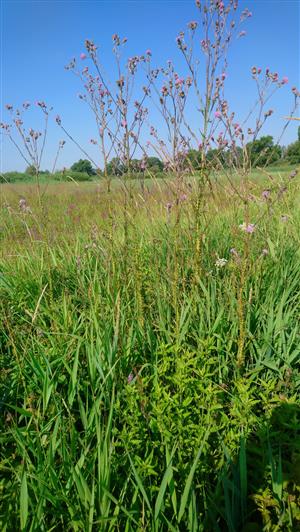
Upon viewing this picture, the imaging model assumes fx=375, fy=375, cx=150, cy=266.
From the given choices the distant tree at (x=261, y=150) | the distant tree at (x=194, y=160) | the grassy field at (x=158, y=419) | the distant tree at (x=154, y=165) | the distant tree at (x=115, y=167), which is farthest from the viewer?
the distant tree at (x=154, y=165)

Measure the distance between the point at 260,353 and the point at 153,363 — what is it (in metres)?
0.55

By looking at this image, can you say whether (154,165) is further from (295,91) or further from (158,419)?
(158,419)

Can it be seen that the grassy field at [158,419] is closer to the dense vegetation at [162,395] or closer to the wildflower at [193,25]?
the dense vegetation at [162,395]

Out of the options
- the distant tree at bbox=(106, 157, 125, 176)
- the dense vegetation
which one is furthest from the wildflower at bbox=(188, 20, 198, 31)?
the distant tree at bbox=(106, 157, 125, 176)

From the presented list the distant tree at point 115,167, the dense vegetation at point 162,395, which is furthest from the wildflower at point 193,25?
the distant tree at point 115,167

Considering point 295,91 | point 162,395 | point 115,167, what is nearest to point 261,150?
point 295,91

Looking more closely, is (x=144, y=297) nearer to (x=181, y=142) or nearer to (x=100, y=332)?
(x=100, y=332)

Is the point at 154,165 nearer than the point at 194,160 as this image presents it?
No

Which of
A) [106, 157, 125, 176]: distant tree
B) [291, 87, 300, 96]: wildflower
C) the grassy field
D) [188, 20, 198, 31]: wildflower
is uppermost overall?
[188, 20, 198, 31]: wildflower

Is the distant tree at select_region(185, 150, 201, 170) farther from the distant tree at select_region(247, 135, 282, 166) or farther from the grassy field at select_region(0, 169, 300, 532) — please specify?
the distant tree at select_region(247, 135, 282, 166)

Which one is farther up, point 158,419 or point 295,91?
point 295,91

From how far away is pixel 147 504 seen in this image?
1241mm

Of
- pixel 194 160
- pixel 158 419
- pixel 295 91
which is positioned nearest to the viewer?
pixel 158 419

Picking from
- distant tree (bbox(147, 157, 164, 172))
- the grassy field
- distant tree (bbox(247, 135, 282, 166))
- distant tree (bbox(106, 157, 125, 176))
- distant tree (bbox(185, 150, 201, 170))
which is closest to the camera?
the grassy field
